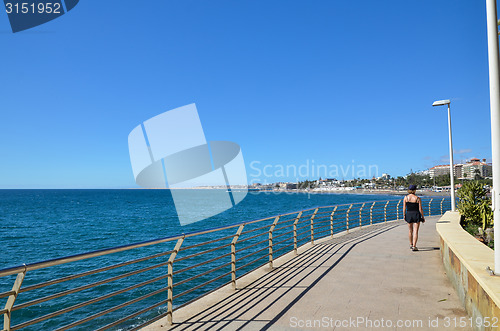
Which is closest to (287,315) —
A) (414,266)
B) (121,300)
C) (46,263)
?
(46,263)

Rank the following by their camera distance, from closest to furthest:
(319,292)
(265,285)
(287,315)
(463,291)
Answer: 1. (287,315)
2. (463,291)
3. (319,292)
4. (265,285)

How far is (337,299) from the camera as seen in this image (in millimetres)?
4863

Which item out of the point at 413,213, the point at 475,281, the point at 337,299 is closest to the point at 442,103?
the point at 413,213

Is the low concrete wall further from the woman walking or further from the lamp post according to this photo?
the woman walking

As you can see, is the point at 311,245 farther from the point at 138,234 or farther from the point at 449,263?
the point at 138,234

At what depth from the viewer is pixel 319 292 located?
17.0ft

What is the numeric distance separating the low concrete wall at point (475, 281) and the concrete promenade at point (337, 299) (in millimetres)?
231

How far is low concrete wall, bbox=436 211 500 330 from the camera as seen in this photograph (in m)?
3.09

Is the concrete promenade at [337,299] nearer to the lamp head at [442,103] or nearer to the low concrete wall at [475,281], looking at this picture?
the low concrete wall at [475,281]

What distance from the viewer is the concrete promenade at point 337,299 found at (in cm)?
401

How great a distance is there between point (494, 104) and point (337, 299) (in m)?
3.30

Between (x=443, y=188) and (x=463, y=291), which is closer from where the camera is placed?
(x=463, y=291)

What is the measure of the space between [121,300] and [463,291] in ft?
32.7

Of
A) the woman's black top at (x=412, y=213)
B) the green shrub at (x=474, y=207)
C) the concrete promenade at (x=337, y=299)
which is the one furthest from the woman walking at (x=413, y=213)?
the green shrub at (x=474, y=207)
